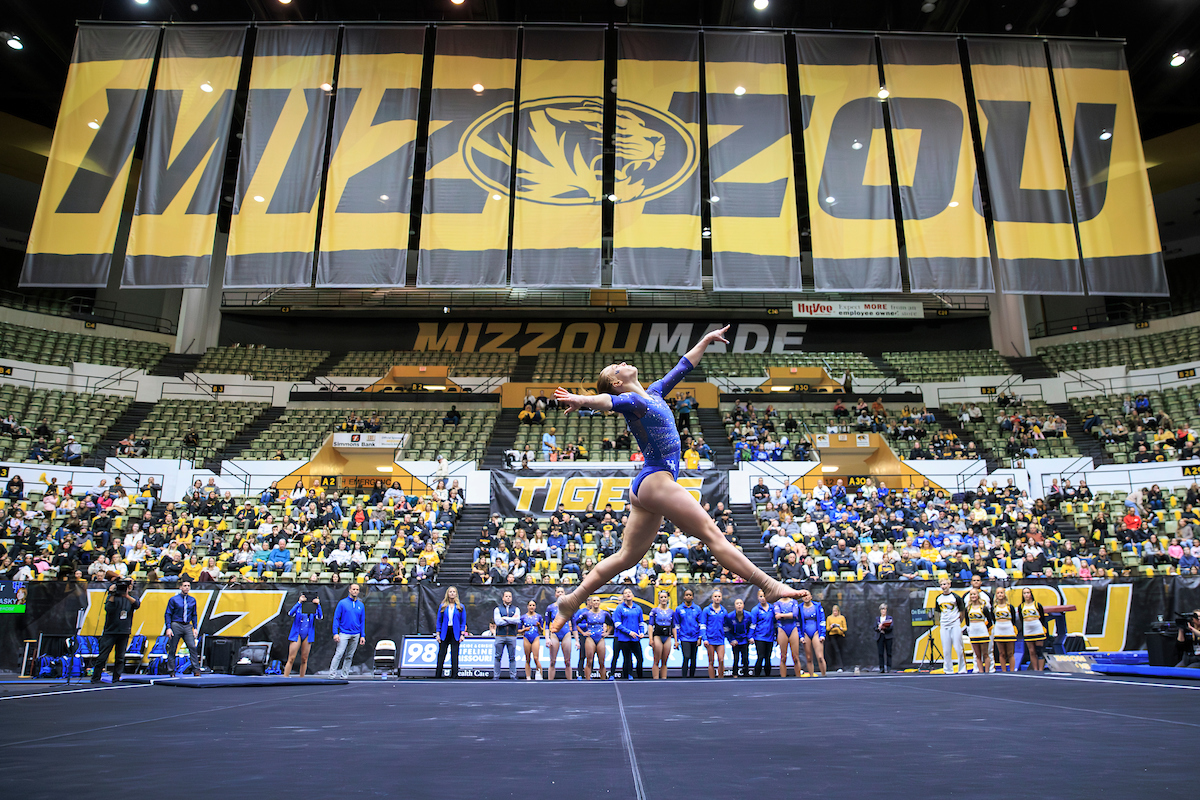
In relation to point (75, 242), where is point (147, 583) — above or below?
below

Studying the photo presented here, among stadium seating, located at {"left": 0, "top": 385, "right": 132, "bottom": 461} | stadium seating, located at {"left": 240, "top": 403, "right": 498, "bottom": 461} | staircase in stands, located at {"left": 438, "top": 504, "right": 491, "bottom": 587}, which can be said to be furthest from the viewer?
stadium seating, located at {"left": 240, "top": 403, "right": 498, "bottom": 461}

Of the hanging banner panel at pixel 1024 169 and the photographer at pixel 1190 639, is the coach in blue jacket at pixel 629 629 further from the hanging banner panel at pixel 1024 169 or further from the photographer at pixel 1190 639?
the hanging banner panel at pixel 1024 169

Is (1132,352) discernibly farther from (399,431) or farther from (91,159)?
(91,159)

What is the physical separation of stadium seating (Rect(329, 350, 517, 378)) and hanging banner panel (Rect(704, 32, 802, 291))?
713 inches

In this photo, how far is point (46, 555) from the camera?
1744 centimetres

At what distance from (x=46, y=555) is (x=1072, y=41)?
25.3m

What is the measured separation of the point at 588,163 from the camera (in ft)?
53.6

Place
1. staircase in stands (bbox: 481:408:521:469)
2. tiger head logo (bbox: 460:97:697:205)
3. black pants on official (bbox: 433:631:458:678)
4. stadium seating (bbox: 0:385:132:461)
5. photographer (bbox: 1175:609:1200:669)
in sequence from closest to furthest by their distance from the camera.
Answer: photographer (bbox: 1175:609:1200:669) < black pants on official (bbox: 433:631:458:678) < tiger head logo (bbox: 460:97:697:205) < stadium seating (bbox: 0:385:132:461) < staircase in stands (bbox: 481:408:521:469)

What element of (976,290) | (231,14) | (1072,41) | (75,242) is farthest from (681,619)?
(231,14)

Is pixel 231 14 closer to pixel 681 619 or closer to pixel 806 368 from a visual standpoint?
pixel 681 619

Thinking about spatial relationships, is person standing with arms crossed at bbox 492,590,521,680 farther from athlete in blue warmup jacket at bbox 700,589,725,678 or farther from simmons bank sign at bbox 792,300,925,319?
simmons bank sign at bbox 792,300,925,319

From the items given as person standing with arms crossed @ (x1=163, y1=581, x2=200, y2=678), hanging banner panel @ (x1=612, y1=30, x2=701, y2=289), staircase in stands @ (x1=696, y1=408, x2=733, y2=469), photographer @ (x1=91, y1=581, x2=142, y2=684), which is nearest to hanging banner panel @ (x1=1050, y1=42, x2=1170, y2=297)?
hanging banner panel @ (x1=612, y1=30, x2=701, y2=289)

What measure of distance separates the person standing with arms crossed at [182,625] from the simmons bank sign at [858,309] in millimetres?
26151

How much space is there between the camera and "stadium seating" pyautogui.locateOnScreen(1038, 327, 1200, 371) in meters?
28.1
